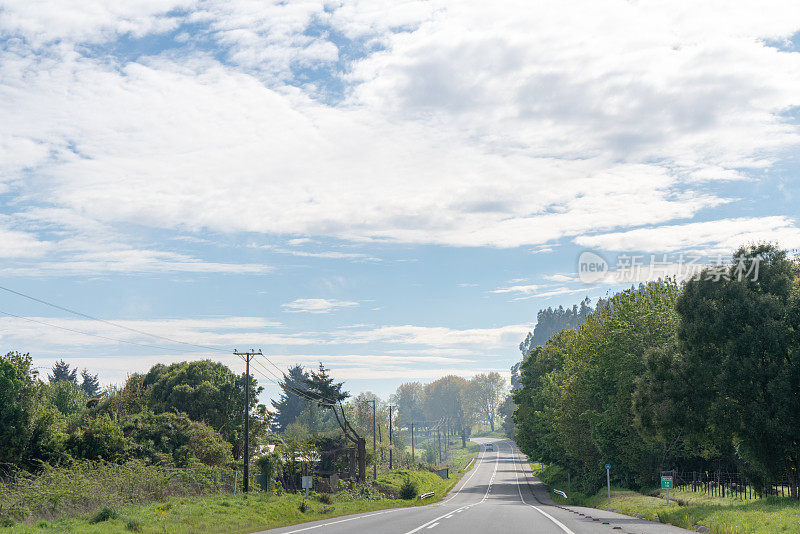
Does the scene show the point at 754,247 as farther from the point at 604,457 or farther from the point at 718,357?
the point at 604,457

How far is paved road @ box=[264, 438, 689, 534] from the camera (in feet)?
64.7

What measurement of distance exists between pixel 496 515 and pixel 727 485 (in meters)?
22.2

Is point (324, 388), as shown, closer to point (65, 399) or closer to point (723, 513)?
point (65, 399)

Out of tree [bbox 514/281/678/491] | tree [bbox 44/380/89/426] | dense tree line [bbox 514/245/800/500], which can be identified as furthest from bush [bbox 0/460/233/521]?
tree [bbox 44/380/89/426]

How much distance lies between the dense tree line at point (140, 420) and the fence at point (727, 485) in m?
33.9

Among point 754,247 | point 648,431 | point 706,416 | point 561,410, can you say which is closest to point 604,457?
point 561,410

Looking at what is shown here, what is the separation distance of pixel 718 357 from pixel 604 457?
2569 cm

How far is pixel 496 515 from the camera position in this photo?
26.3m

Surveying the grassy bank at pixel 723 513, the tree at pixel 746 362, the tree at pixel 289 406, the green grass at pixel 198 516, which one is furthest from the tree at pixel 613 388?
the tree at pixel 289 406

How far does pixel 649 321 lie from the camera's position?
4722 cm

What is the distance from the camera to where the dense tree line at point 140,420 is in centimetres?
3516

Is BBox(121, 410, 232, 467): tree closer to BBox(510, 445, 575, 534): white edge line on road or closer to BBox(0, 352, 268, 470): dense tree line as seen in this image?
BBox(0, 352, 268, 470): dense tree line

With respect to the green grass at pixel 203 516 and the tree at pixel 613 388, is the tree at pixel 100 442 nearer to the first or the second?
the green grass at pixel 203 516

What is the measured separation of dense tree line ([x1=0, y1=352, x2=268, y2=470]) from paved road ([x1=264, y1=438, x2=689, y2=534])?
16.8 metres
